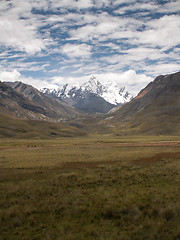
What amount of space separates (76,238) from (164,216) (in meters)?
8.08

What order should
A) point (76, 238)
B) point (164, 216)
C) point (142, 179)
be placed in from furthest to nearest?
point (142, 179)
point (164, 216)
point (76, 238)

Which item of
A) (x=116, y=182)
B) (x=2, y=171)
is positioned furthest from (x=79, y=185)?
(x=2, y=171)

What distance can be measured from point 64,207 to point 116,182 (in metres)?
11.4

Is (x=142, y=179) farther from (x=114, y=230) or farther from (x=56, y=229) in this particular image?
(x=56, y=229)

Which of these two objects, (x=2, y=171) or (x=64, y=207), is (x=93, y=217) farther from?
(x=2, y=171)

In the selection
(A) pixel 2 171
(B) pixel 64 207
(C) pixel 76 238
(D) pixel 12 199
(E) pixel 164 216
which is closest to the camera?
(C) pixel 76 238

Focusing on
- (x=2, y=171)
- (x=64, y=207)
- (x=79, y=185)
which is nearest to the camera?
(x=64, y=207)

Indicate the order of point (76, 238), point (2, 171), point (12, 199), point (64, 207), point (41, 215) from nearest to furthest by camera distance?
point (76, 238), point (41, 215), point (64, 207), point (12, 199), point (2, 171)

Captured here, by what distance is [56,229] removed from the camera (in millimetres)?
16906

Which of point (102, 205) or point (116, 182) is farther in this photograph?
point (116, 182)

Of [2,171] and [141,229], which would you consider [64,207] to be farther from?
[2,171]

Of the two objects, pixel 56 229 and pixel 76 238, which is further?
pixel 56 229

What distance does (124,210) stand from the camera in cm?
1994

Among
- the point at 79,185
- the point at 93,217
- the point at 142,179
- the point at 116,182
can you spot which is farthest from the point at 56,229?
the point at 142,179
